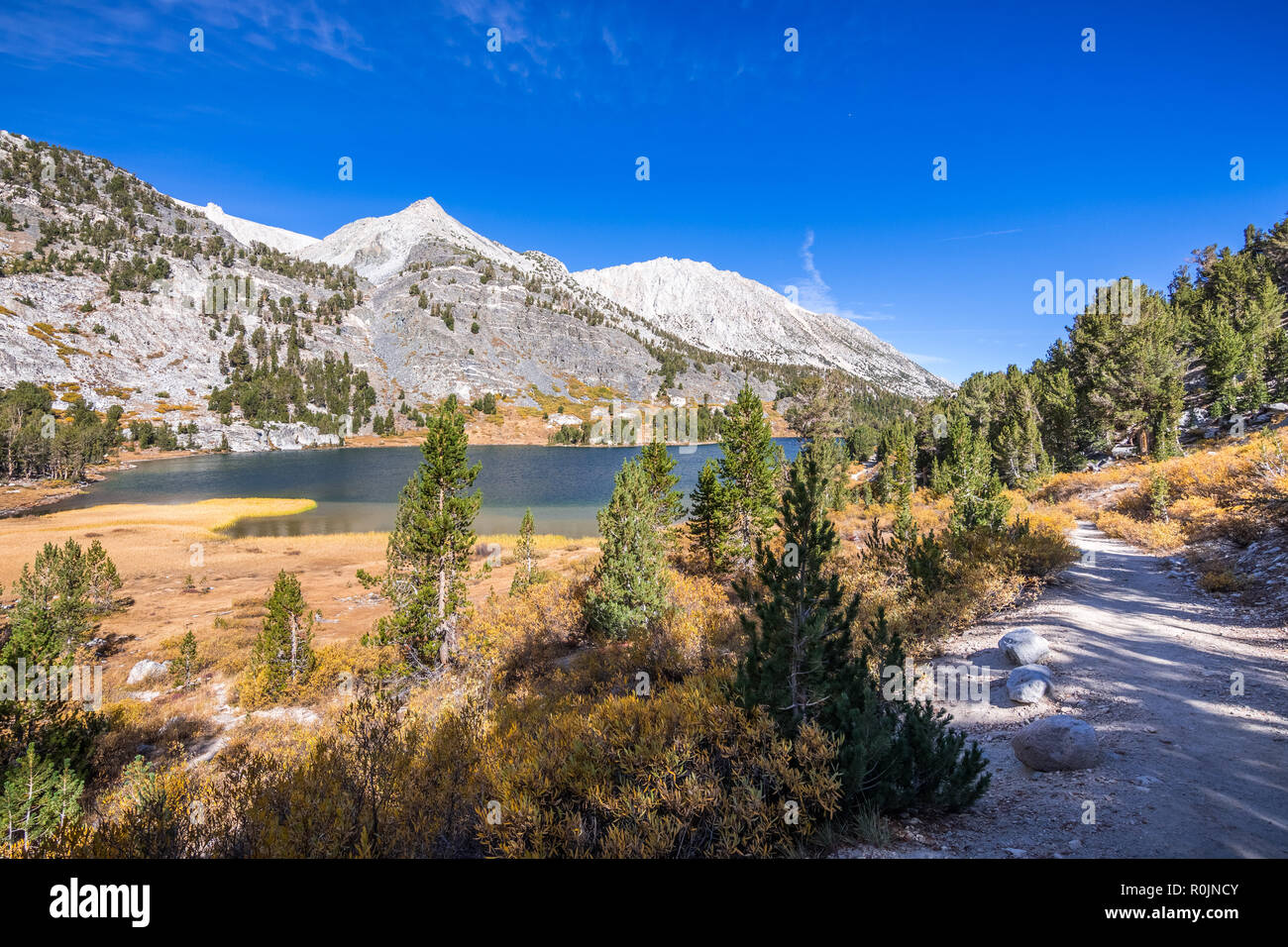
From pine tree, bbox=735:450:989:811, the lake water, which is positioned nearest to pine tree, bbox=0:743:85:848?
pine tree, bbox=735:450:989:811

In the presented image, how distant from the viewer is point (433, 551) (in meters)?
16.4

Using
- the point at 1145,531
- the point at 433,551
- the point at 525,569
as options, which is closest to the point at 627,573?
the point at 433,551

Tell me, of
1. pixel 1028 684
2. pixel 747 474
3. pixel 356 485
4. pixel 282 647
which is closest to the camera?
pixel 1028 684

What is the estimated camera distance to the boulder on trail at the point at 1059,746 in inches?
242

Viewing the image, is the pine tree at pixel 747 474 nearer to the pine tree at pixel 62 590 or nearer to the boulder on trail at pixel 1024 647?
the boulder on trail at pixel 1024 647

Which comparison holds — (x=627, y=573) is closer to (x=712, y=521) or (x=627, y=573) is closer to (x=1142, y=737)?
(x=712, y=521)

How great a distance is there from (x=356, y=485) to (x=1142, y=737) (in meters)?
92.5

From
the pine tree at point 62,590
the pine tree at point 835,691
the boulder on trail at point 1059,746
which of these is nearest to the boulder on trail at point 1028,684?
the boulder on trail at point 1059,746

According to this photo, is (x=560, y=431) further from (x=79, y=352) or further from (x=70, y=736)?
(x=70, y=736)

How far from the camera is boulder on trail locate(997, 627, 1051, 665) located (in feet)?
31.5

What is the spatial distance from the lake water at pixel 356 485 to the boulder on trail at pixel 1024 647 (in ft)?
140

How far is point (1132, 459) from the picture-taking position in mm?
35688
